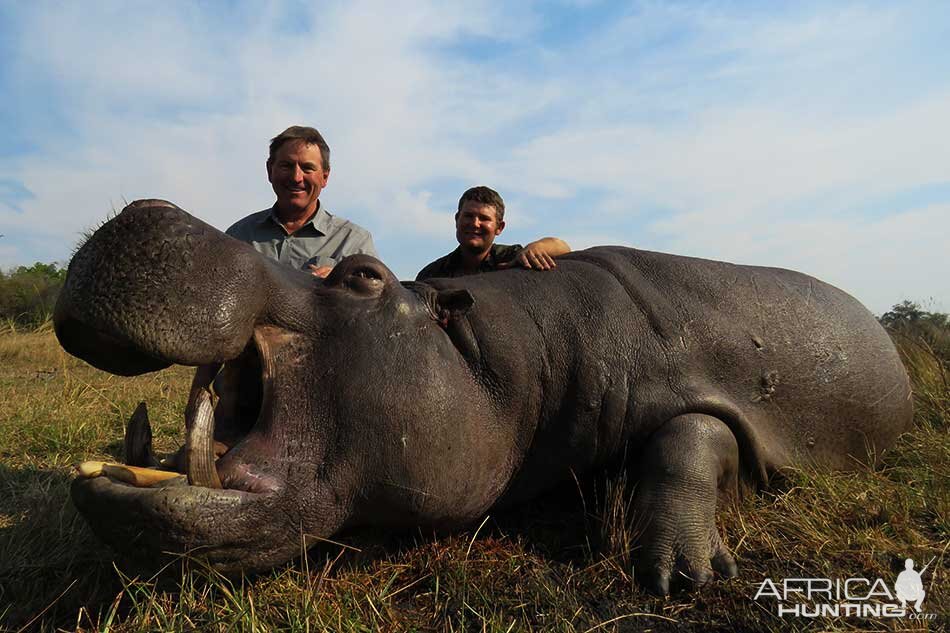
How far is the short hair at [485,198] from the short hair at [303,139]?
3.83ft

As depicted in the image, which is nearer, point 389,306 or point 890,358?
point 389,306

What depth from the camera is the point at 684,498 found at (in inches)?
114

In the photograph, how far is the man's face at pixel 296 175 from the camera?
5.35 metres

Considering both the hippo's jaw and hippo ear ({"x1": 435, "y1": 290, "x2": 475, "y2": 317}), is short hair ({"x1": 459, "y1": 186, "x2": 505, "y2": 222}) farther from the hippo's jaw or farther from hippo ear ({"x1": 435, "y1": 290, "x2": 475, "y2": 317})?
the hippo's jaw

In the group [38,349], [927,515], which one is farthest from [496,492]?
[38,349]

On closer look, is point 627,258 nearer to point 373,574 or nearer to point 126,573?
point 373,574

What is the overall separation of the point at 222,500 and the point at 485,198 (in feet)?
13.4

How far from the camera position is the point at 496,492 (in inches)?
117

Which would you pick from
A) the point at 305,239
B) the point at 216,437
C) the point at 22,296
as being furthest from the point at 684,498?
the point at 22,296

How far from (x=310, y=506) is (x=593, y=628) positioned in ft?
3.36

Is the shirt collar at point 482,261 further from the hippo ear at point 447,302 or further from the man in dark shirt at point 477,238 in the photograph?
the hippo ear at point 447,302

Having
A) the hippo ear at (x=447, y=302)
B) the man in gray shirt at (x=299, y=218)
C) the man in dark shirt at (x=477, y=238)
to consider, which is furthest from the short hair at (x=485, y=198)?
the hippo ear at (x=447, y=302)

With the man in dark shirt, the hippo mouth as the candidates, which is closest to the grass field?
the hippo mouth

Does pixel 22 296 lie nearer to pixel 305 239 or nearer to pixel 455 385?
pixel 305 239
